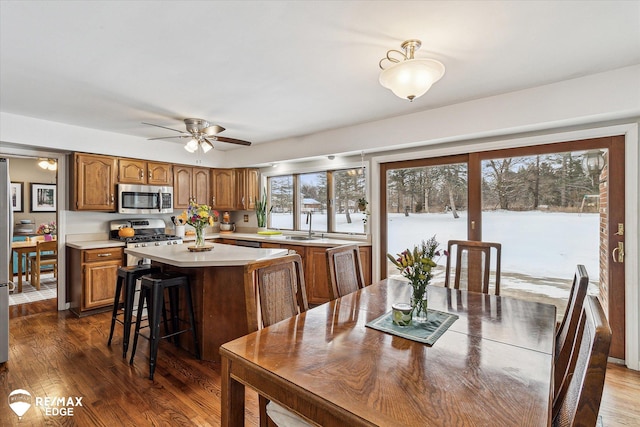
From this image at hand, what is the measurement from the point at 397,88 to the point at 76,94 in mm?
2884

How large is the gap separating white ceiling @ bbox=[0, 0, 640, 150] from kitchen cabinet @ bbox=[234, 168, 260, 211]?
2319 mm

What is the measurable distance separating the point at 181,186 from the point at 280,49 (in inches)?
144

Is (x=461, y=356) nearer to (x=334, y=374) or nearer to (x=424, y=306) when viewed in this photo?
(x=424, y=306)

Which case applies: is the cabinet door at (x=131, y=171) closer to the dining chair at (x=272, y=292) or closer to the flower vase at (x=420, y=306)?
the dining chair at (x=272, y=292)

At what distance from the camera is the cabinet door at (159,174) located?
4.61 m

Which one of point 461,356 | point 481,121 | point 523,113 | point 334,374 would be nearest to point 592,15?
point 523,113

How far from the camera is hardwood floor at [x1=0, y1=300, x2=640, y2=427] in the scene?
1947mm

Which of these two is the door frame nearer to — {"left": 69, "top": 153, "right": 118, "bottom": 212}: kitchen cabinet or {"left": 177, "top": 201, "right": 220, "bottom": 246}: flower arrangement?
{"left": 177, "top": 201, "right": 220, "bottom": 246}: flower arrangement

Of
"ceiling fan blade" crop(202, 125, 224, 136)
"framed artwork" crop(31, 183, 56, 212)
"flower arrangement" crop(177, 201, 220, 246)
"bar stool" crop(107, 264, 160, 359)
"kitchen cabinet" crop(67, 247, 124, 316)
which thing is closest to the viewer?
Answer: "bar stool" crop(107, 264, 160, 359)

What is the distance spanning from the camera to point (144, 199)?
4.54 meters

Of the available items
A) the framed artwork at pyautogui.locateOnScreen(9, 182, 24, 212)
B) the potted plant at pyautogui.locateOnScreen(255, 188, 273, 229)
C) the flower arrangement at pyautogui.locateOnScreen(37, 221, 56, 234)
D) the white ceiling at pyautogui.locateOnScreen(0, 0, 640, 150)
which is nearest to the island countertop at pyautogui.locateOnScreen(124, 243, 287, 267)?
the white ceiling at pyautogui.locateOnScreen(0, 0, 640, 150)

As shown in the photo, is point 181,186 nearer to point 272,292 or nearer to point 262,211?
point 262,211

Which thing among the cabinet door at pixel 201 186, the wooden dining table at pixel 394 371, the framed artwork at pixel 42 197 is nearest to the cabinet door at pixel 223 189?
the cabinet door at pixel 201 186

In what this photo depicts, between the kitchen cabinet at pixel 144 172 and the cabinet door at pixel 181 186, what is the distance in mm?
95
